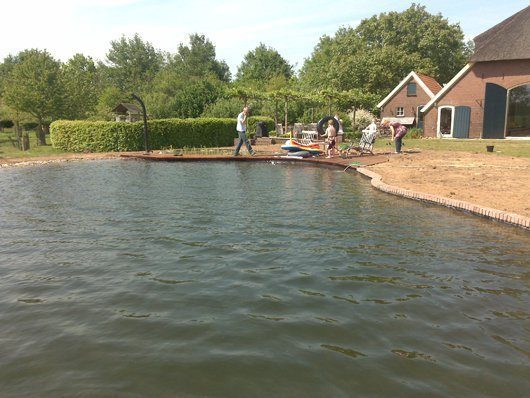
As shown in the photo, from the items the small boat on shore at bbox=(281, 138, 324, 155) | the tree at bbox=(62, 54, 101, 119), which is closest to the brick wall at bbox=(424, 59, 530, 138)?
the small boat on shore at bbox=(281, 138, 324, 155)

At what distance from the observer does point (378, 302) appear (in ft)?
16.7

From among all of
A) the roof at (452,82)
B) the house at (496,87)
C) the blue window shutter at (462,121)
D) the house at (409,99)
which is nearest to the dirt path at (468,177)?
the house at (496,87)

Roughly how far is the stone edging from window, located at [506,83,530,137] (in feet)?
75.4

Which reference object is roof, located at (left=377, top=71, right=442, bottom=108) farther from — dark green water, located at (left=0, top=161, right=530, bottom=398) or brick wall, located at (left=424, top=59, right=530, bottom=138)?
dark green water, located at (left=0, top=161, right=530, bottom=398)

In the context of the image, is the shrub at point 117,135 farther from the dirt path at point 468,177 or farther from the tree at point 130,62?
the tree at point 130,62

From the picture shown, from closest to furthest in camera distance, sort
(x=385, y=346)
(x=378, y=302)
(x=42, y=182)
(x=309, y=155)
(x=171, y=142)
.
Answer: (x=385, y=346)
(x=378, y=302)
(x=42, y=182)
(x=309, y=155)
(x=171, y=142)

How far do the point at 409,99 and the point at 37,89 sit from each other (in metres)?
33.7

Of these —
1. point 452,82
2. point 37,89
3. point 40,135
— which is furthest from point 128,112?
point 452,82

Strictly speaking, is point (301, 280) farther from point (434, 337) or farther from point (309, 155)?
point (309, 155)

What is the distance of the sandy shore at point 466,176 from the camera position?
10.1m

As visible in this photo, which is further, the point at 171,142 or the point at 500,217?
the point at 171,142

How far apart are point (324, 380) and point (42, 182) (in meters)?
13.8

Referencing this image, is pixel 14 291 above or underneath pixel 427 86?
underneath

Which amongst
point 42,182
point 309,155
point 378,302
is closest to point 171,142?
point 309,155
